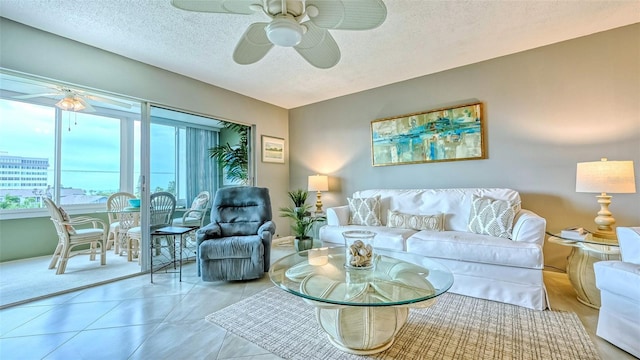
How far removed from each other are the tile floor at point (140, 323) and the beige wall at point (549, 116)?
0.91 meters

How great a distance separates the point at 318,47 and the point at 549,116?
2.73 meters

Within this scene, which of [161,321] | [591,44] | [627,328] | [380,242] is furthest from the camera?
[380,242]

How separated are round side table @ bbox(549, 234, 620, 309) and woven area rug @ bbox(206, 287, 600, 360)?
35 cm

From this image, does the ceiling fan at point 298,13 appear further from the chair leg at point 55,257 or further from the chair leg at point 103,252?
the chair leg at point 55,257

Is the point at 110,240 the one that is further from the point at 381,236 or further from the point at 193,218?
the point at 381,236

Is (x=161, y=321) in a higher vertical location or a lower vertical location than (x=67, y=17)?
lower

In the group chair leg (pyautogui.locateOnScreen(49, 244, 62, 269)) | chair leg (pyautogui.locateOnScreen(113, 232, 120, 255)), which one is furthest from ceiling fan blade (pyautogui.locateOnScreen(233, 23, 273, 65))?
chair leg (pyautogui.locateOnScreen(113, 232, 120, 255))

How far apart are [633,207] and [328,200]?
358cm

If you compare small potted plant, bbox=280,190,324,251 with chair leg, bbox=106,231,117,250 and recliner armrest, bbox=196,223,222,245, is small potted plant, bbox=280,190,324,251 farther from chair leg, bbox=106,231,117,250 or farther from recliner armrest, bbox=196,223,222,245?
chair leg, bbox=106,231,117,250

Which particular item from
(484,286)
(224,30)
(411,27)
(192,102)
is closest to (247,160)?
(192,102)

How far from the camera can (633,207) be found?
2.52 m

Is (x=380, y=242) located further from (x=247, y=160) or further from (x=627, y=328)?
(x=247, y=160)

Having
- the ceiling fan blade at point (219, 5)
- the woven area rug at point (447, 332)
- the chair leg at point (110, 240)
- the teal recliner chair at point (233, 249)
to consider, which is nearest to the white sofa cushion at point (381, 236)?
the woven area rug at point (447, 332)

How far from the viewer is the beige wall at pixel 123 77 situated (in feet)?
7.82
